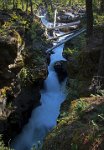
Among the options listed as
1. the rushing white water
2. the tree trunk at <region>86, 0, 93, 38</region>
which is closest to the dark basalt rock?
the rushing white water

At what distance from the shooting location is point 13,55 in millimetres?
17781

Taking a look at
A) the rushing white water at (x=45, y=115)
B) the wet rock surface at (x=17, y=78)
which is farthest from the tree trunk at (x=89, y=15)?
the rushing white water at (x=45, y=115)

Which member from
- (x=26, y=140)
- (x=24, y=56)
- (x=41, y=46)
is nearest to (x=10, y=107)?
(x=26, y=140)

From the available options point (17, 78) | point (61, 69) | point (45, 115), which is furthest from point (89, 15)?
point (61, 69)

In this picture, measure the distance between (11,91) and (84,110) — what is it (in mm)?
8439

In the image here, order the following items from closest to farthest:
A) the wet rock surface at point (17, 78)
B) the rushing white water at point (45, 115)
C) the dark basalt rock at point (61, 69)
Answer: the wet rock surface at point (17, 78) → the rushing white water at point (45, 115) → the dark basalt rock at point (61, 69)

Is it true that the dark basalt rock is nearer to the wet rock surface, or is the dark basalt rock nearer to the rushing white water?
the rushing white water

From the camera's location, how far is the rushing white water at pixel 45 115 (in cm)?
1898

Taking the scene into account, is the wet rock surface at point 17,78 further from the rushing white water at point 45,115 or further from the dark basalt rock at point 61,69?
the dark basalt rock at point 61,69

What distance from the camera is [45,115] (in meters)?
21.1

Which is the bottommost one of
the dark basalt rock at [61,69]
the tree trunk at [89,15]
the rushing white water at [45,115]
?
the rushing white water at [45,115]

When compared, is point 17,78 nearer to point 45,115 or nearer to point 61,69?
point 45,115

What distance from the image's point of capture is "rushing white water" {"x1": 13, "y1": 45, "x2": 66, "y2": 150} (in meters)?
19.0

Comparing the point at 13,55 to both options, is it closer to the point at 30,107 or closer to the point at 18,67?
the point at 18,67
